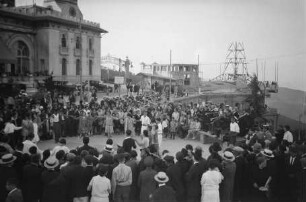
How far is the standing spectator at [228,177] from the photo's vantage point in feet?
21.3

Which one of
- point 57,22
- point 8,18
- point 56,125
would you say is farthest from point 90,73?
point 56,125

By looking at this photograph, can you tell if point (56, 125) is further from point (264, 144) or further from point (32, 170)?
point (264, 144)

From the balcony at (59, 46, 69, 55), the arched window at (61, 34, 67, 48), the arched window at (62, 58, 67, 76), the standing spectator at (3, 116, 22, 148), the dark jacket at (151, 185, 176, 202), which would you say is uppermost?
the arched window at (61, 34, 67, 48)

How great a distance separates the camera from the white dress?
19.5ft

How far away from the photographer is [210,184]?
595 centimetres

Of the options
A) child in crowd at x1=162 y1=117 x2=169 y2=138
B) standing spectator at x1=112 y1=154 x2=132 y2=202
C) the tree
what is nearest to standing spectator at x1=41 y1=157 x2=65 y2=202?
standing spectator at x1=112 y1=154 x2=132 y2=202

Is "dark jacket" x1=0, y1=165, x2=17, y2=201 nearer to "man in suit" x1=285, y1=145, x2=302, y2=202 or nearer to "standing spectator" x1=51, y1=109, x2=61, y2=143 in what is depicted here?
"man in suit" x1=285, y1=145, x2=302, y2=202

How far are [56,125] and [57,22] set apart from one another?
1610 centimetres

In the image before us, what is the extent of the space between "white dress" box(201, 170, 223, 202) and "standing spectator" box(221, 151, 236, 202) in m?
0.53

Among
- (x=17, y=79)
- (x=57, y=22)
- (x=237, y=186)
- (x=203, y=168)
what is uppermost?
(x=57, y=22)

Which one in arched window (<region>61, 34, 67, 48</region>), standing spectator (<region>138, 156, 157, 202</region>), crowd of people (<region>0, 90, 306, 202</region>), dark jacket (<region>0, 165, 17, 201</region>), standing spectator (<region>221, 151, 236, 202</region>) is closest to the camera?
crowd of people (<region>0, 90, 306, 202</region>)

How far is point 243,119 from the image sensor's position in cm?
1411

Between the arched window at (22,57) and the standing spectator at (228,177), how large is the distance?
83.2ft

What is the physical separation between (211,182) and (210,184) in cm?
5
